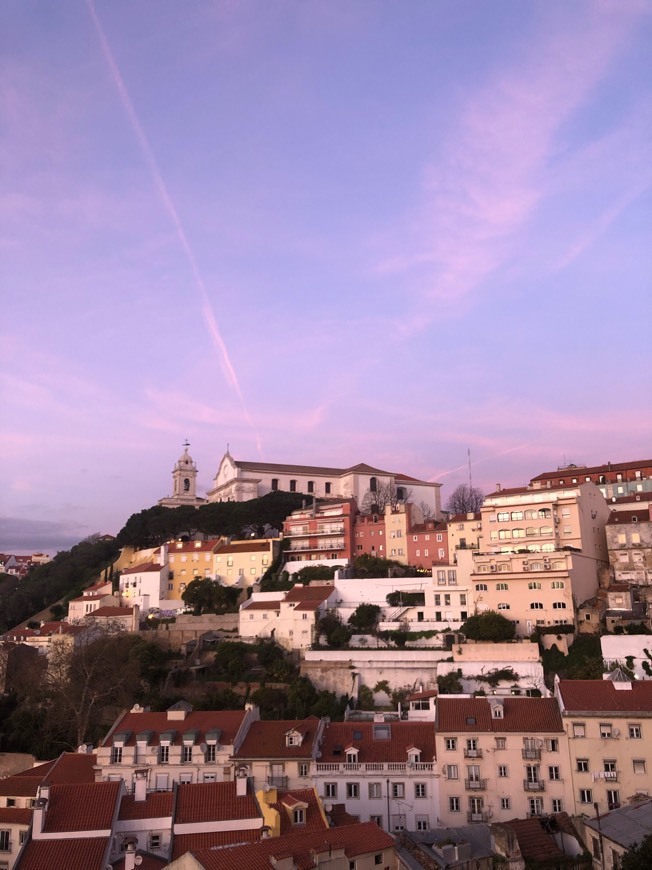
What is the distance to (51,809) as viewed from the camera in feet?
94.1

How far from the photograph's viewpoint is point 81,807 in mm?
29094

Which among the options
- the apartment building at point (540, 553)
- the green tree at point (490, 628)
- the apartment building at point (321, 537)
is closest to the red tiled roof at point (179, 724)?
the green tree at point (490, 628)

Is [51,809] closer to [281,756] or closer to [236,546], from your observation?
Answer: [281,756]

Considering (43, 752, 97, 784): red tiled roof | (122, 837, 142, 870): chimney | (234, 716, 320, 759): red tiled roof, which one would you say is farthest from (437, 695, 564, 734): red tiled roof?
(43, 752, 97, 784): red tiled roof

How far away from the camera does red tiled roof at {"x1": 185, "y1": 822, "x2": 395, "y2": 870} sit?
23875 millimetres

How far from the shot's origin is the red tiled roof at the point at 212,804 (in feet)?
96.7

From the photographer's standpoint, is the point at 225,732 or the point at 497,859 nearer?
the point at 497,859

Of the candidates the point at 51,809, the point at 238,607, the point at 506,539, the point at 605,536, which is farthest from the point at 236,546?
the point at 51,809

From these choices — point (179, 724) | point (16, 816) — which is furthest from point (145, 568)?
point (16, 816)

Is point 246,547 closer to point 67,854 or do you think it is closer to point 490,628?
point 490,628

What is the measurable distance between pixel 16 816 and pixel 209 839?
9.02 metres

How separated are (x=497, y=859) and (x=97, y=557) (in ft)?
254

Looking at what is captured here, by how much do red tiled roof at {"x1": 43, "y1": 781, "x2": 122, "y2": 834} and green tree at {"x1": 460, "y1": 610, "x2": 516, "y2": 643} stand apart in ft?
91.6

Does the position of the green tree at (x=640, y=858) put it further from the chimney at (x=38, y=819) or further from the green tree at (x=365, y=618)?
the green tree at (x=365, y=618)
